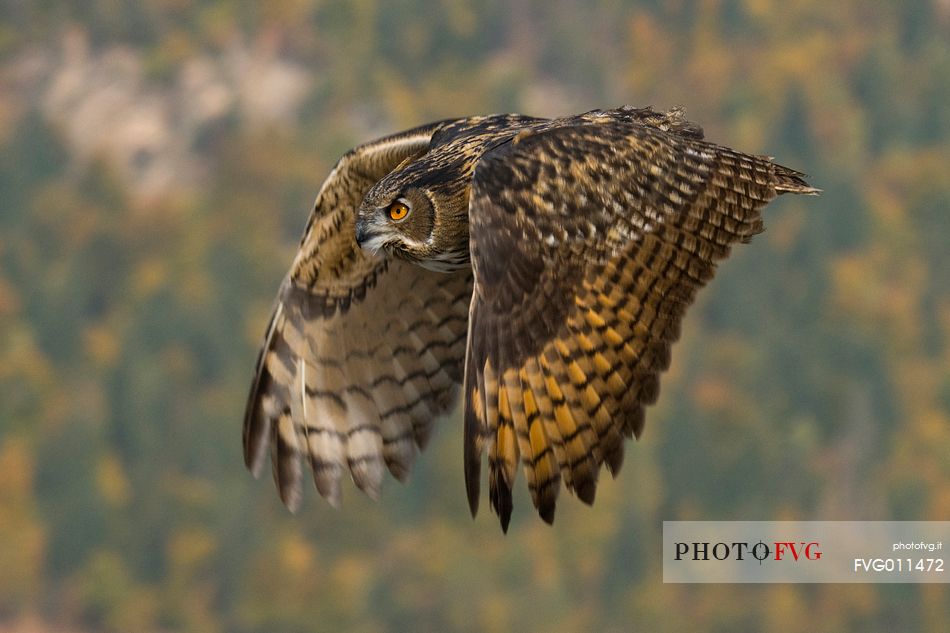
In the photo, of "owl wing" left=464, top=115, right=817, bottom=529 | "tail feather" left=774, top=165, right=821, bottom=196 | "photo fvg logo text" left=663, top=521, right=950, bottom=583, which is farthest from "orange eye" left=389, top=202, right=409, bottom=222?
"photo fvg logo text" left=663, top=521, right=950, bottom=583

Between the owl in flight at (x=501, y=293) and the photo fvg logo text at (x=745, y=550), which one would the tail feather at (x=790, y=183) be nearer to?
the owl in flight at (x=501, y=293)

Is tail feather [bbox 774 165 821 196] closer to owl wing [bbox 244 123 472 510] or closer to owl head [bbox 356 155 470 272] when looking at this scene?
owl head [bbox 356 155 470 272]

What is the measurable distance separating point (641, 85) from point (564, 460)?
101 meters

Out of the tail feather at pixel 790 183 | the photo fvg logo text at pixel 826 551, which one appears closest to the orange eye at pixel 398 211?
the tail feather at pixel 790 183

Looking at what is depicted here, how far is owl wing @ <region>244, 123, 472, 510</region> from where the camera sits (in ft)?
27.3

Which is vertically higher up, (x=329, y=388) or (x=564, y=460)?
(x=329, y=388)

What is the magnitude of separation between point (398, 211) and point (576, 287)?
2.94 feet

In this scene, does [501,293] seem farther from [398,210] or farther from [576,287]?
[398,210]

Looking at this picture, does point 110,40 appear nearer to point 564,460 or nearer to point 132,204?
point 132,204

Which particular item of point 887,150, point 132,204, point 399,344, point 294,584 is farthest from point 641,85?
point 399,344

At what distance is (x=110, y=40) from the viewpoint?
10956 centimetres

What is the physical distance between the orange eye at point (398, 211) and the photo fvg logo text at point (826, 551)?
64814mm

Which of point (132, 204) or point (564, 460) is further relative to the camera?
point (132, 204)

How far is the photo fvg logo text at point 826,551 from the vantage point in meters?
74.4
